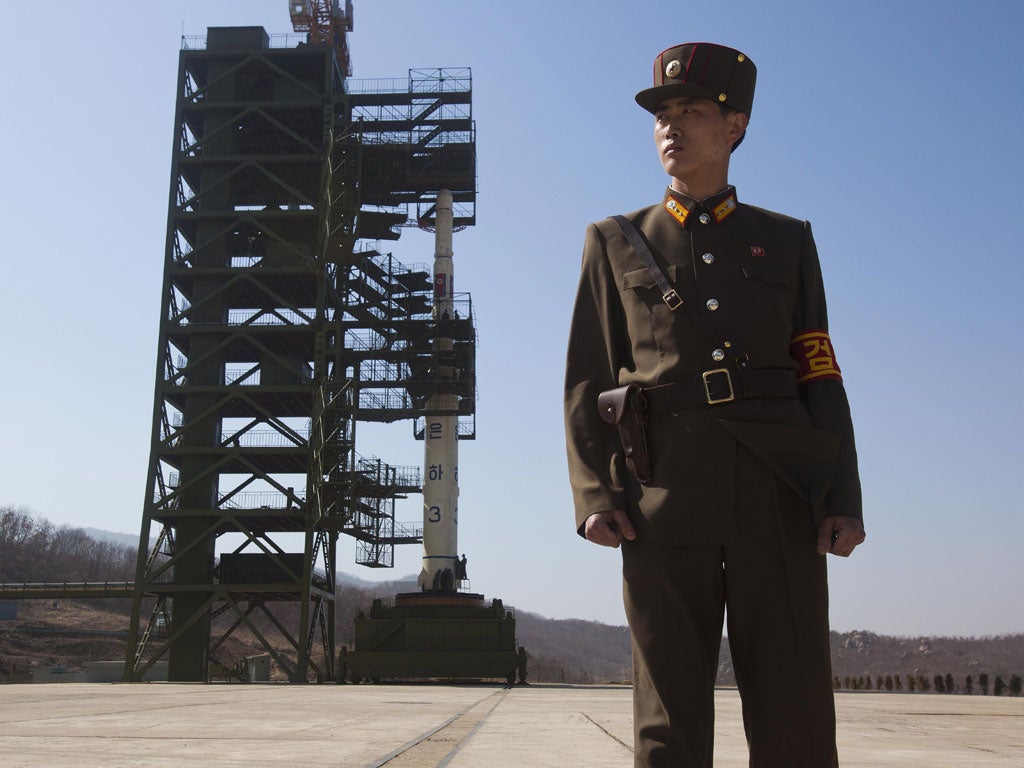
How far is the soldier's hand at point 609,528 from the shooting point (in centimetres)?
284

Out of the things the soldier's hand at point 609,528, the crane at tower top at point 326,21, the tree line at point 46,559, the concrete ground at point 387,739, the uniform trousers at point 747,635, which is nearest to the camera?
the uniform trousers at point 747,635

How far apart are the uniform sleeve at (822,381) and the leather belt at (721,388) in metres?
0.12

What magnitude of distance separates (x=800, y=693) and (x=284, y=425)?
1262 inches

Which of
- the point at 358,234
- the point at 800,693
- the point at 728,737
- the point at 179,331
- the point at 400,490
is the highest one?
the point at 358,234

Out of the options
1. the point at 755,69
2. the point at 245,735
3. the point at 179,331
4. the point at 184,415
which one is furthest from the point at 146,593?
the point at 755,69

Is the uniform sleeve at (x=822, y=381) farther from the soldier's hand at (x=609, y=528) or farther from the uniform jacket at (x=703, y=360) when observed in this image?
the soldier's hand at (x=609, y=528)

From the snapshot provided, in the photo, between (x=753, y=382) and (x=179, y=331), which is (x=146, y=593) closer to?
(x=179, y=331)

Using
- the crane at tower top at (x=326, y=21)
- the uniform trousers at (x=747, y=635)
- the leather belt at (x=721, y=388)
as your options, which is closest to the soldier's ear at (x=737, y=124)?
the leather belt at (x=721, y=388)

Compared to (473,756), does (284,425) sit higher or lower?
higher

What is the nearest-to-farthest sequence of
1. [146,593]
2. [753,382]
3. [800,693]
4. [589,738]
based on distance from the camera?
[800,693], [753,382], [589,738], [146,593]

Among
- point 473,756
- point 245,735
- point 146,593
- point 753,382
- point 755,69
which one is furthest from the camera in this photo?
point 146,593

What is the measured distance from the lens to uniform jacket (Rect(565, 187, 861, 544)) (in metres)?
2.77

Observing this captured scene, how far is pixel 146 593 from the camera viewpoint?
33406 millimetres

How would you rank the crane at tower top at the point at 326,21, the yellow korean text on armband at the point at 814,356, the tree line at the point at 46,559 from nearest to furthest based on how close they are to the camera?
the yellow korean text on armband at the point at 814,356 < the crane at tower top at the point at 326,21 < the tree line at the point at 46,559
